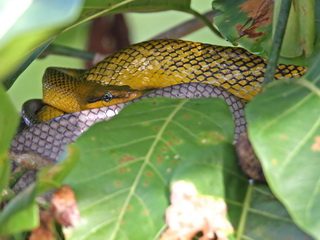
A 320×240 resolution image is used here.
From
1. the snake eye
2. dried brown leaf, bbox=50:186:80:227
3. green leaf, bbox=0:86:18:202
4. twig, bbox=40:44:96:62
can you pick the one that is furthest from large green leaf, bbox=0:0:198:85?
twig, bbox=40:44:96:62

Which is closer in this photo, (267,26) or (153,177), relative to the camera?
(153,177)

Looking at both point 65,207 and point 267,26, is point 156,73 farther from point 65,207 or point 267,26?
point 65,207

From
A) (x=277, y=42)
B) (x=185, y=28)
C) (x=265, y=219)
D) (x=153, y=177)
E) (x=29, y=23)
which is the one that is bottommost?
(x=185, y=28)

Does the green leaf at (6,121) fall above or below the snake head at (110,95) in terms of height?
above

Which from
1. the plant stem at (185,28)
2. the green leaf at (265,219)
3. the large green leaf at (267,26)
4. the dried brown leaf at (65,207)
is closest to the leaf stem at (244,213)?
the green leaf at (265,219)

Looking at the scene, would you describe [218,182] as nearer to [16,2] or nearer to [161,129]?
[161,129]

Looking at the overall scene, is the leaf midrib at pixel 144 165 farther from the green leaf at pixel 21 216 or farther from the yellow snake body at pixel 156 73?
the yellow snake body at pixel 156 73

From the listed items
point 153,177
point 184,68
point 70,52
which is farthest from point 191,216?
point 70,52
